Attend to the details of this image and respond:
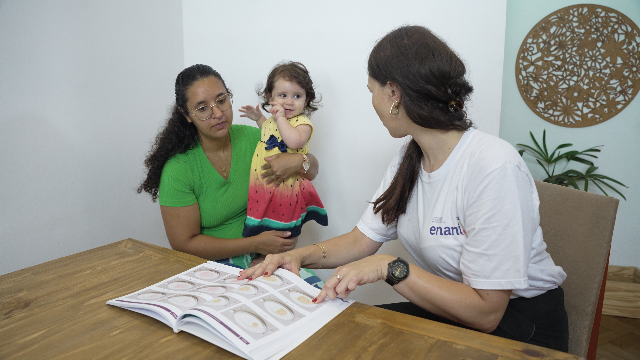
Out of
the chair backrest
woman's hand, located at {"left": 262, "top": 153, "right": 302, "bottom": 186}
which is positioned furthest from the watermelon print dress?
the chair backrest

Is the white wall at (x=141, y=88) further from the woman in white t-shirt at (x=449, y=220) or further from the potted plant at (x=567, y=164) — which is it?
the potted plant at (x=567, y=164)

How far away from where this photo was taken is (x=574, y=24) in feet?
10.1

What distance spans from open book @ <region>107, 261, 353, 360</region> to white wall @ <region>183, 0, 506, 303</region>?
54.0 inches

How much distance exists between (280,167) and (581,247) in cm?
116

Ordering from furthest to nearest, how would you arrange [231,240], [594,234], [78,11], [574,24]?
[574,24]
[78,11]
[231,240]
[594,234]

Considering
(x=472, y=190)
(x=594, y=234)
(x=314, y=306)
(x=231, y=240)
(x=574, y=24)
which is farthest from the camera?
(x=574, y=24)

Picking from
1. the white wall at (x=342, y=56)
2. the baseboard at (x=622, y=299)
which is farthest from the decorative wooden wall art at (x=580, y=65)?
the white wall at (x=342, y=56)

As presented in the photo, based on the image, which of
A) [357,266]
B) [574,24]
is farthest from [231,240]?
[574,24]

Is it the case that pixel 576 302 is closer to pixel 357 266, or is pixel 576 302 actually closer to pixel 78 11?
pixel 357 266

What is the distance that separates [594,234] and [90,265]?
1.54 metres

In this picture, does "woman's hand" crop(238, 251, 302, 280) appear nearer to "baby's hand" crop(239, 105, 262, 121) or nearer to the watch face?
the watch face

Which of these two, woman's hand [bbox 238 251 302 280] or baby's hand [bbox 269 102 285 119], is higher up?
baby's hand [bbox 269 102 285 119]

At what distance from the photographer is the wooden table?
0.83 m

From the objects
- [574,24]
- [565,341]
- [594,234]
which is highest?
[574,24]
